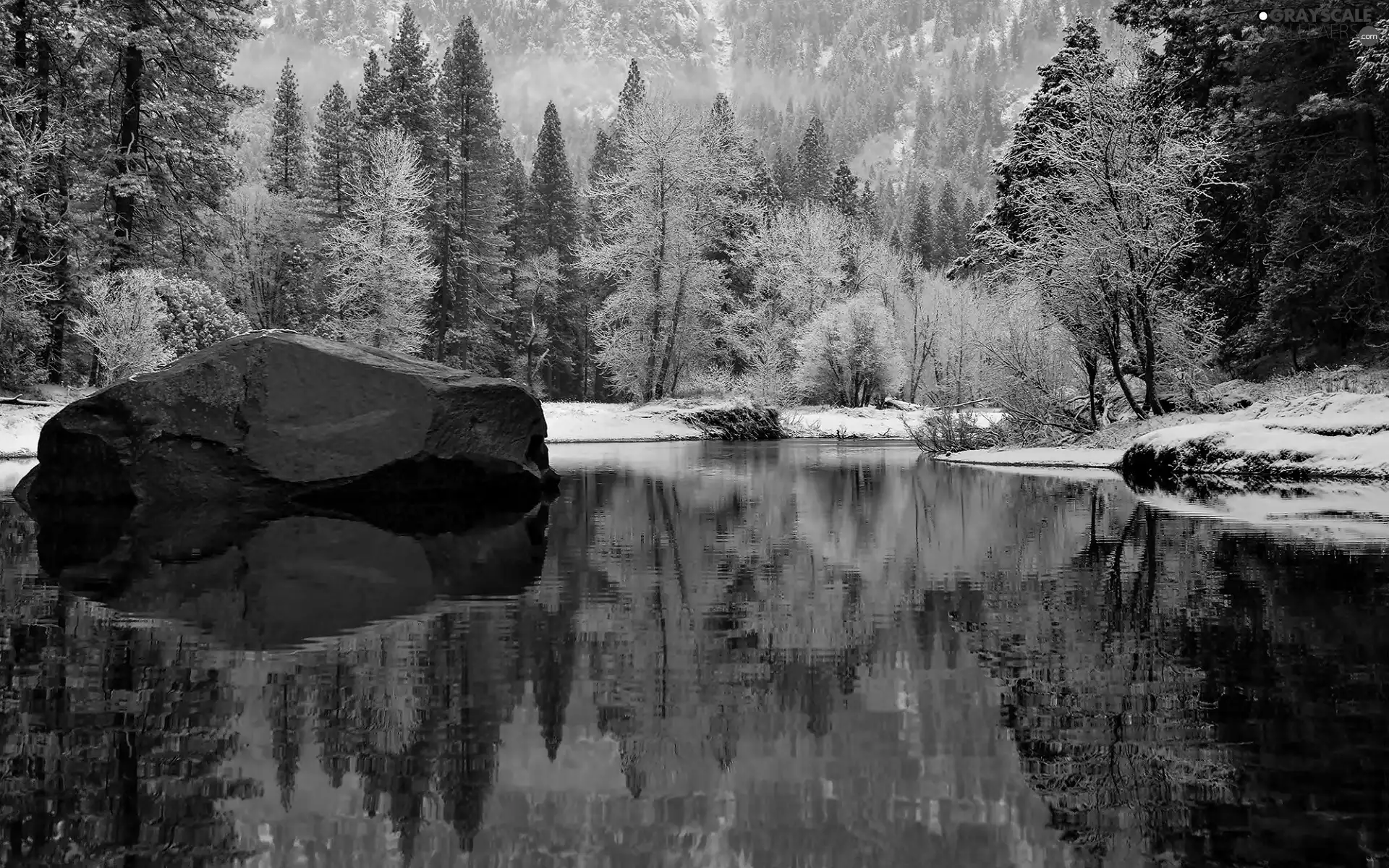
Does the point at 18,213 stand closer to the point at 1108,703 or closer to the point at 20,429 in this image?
the point at 20,429

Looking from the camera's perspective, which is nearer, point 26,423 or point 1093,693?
point 1093,693

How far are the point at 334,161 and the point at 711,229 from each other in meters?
21.7

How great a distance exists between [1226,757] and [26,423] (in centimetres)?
2180

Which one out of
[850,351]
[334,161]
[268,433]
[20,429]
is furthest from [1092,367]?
[334,161]

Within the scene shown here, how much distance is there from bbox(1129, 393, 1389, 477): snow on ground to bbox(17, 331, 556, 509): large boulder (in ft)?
29.3

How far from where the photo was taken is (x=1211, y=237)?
912 inches

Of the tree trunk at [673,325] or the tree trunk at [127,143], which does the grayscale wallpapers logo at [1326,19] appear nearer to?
the tree trunk at [673,325]

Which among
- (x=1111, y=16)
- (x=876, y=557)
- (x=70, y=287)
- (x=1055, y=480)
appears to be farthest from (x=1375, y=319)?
(x=70, y=287)

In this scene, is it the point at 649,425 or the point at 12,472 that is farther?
the point at 649,425

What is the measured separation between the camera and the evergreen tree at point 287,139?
54594 mm

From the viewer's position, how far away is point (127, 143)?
2361 cm

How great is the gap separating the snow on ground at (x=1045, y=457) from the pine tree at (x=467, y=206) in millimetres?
27947

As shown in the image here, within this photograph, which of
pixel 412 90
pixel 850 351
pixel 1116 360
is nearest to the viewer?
pixel 1116 360

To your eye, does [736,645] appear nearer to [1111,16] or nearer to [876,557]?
[876,557]
